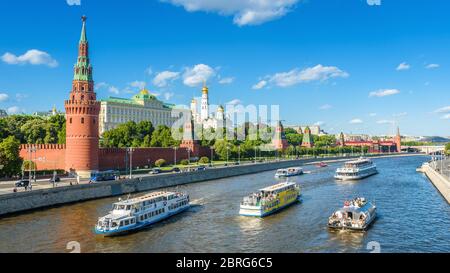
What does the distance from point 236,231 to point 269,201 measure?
28.8ft

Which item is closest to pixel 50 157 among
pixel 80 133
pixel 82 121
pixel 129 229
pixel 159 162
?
pixel 80 133

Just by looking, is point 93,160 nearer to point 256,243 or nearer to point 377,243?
point 256,243

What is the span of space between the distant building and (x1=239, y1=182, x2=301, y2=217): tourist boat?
115796 mm

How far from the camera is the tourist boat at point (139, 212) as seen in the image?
31859 mm

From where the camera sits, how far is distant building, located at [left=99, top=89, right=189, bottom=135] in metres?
160

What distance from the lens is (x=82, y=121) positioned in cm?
6431

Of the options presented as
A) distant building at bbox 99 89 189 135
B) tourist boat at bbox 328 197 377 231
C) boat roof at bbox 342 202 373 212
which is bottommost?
tourist boat at bbox 328 197 377 231

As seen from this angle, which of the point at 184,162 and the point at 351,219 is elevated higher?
the point at 184,162

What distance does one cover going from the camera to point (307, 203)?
48969 mm

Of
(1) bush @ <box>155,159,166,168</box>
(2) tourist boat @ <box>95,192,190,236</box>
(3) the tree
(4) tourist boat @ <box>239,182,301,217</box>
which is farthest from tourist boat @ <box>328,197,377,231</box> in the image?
(1) bush @ <box>155,159,166,168</box>

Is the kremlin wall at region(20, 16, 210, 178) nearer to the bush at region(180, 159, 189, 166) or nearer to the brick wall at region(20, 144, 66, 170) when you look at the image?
the brick wall at region(20, 144, 66, 170)

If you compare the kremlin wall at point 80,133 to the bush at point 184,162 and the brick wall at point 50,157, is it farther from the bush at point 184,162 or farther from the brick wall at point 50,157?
the bush at point 184,162

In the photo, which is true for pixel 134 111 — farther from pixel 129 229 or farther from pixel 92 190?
pixel 129 229
